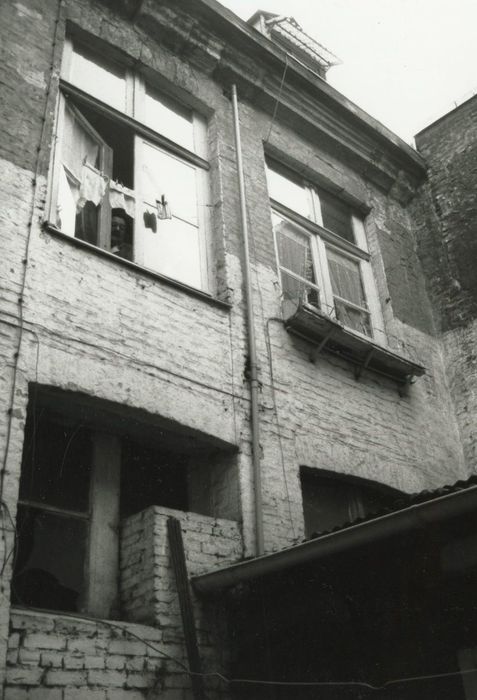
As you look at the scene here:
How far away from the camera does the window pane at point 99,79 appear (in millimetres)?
7316

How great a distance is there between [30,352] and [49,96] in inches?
105

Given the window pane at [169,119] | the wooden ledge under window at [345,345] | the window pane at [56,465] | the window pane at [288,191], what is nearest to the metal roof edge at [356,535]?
the window pane at [56,465]

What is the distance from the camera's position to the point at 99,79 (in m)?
7.49

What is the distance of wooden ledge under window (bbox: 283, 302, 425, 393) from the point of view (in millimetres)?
7164

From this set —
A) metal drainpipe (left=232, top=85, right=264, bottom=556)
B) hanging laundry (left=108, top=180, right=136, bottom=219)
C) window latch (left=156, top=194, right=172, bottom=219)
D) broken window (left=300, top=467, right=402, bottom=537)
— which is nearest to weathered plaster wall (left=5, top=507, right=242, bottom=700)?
metal drainpipe (left=232, top=85, right=264, bottom=556)

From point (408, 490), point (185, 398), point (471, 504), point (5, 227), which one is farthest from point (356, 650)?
point (5, 227)

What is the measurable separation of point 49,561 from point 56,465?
720 mm

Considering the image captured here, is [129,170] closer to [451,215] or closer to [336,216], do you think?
[336,216]

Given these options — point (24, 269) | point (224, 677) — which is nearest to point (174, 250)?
point (24, 269)

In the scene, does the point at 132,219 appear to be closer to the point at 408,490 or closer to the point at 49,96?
the point at 49,96

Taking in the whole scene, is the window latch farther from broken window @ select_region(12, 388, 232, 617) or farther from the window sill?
broken window @ select_region(12, 388, 232, 617)

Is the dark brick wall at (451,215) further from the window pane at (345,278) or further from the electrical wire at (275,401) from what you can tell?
the electrical wire at (275,401)

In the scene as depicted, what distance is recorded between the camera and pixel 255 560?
15.1 ft

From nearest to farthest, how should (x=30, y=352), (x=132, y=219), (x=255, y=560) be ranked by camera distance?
1. (x=255, y=560)
2. (x=30, y=352)
3. (x=132, y=219)
